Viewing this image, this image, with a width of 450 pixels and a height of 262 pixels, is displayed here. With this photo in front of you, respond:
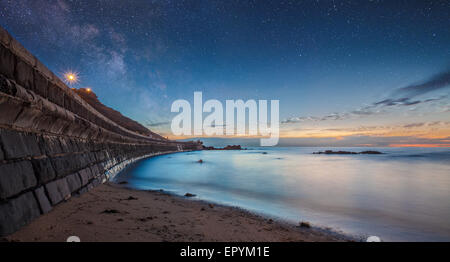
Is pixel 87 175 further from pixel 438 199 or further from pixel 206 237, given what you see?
pixel 438 199

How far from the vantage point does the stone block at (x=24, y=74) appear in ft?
9.00

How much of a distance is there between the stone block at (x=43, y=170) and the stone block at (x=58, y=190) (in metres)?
0.12

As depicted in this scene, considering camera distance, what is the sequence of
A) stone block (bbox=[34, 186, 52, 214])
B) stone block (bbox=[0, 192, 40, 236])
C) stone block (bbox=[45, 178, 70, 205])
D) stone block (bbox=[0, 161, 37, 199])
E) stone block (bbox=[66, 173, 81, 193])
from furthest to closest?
1. stone block (bbox=[66, 173, 81, 193])
2. stone block (bbox=[45, 178, 70, 205])
3. stone block (bbox=[34, 186, 52, 214])
4. stone block (bbox=[0, 161, 37, 199])
5. stone block (bbox=[0, 192, 40, 236])

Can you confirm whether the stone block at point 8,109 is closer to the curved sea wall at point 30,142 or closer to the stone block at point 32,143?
the curved sea wall at point 30,142

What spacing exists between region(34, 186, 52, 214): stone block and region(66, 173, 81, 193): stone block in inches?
43.1

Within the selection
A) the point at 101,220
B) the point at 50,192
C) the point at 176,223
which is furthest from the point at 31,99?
the point at 176,223

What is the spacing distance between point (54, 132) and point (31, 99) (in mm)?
1162

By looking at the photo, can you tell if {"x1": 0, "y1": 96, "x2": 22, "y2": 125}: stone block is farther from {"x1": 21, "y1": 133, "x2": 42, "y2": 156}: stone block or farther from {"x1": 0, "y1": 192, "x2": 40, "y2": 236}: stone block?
{"x1": 0, "y1": 192, "x2": 40, "y2": 236}: stone block

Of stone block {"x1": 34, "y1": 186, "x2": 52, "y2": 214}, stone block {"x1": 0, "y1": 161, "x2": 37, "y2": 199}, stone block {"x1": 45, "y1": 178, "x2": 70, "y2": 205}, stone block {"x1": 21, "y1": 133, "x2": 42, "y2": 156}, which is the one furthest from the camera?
stone block {"x1": 45, "y1": 178, "x2": 70, "y2": 205}

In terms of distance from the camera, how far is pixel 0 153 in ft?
7.20

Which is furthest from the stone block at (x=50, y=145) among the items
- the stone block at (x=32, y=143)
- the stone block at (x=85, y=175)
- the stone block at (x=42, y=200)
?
the stone block at (x=85, y=175)

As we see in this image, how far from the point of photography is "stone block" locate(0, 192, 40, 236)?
2.00 metres

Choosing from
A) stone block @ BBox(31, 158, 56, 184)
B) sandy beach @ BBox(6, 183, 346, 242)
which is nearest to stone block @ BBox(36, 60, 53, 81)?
stone block @ BBox(31, 158, 56, 184)
